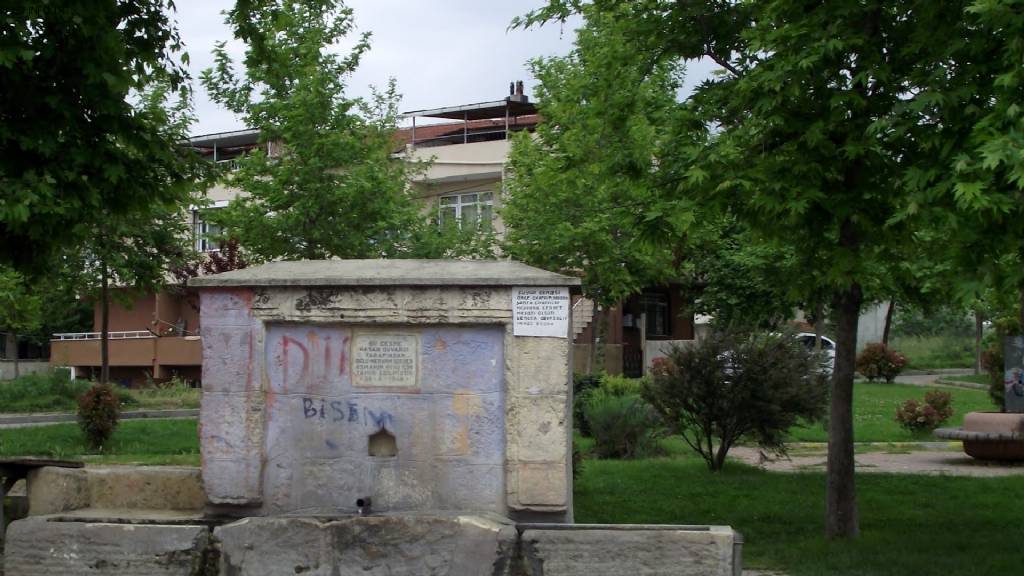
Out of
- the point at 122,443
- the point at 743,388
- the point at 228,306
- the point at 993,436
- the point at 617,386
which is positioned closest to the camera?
the point at 228,306

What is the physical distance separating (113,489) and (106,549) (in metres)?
1.61

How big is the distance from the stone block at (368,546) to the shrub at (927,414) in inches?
579

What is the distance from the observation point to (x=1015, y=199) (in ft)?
25.1

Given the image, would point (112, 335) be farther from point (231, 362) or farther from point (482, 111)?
point (231, 362)

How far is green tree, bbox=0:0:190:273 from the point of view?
9.88 metres

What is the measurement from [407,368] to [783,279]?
13.4 ft

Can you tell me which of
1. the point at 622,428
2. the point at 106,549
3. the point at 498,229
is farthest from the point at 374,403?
the point at 498,229

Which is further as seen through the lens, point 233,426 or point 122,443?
point 122,443

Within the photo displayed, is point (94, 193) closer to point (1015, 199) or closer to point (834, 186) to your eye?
point (834, 186)

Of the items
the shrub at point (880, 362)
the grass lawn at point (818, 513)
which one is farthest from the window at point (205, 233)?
the shrub at point (880, 362)

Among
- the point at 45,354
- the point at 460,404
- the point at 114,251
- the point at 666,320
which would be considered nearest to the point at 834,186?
the point at 460,404

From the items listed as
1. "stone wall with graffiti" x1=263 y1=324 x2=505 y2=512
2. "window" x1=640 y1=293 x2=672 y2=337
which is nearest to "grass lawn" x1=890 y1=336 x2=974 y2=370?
"window" x1=640 y1=293 x2=672 y2=337

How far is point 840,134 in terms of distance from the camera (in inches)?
388

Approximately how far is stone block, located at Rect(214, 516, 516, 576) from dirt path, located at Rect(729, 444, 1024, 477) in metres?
9.05
